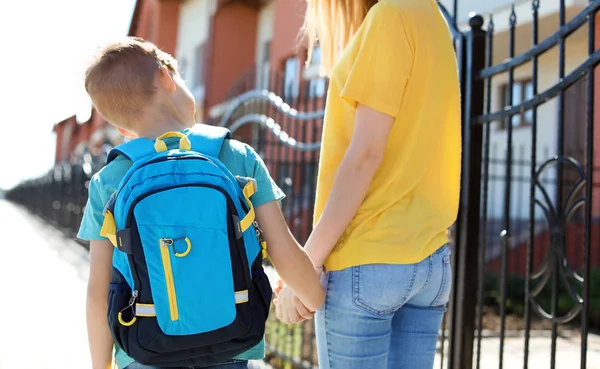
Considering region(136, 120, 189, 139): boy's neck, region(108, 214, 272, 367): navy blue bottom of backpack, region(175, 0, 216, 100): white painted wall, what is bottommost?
region(108, 214, 272, 367): navy blue bottom of backpack

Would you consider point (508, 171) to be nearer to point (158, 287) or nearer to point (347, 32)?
point (347, 32)

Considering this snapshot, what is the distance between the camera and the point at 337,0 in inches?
73.4

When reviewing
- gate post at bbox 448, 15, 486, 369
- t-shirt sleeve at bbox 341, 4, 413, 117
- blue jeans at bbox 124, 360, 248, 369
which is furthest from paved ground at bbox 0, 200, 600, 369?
t-shirt sleeve at bbox 341, 4, 413, 117

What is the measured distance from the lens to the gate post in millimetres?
2801

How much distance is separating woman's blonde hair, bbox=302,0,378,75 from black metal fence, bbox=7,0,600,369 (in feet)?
2.98

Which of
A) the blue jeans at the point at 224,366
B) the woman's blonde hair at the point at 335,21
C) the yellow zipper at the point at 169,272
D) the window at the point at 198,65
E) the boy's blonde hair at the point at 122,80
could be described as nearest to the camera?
the yellow zipper at the point at 169,272

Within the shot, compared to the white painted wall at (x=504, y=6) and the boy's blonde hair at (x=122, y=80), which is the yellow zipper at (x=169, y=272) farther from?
the white painted wall at (x=504, y=6)

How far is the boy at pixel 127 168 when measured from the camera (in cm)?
165

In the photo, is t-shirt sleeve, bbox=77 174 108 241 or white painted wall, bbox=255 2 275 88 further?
white painted wall, bbox=255 2 275 88

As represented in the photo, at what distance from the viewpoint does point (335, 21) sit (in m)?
1.90

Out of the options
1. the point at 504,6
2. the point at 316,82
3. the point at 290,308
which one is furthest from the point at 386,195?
the point at 504,6

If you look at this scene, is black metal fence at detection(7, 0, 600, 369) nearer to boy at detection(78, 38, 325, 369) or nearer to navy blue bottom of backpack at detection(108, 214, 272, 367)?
boy at detection(78, 38, 325, 369)

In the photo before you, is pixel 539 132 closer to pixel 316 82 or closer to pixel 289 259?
pixel 316 82

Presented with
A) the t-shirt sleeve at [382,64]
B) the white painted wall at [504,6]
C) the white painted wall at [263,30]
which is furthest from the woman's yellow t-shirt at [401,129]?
the white painted wall at [263,30]
